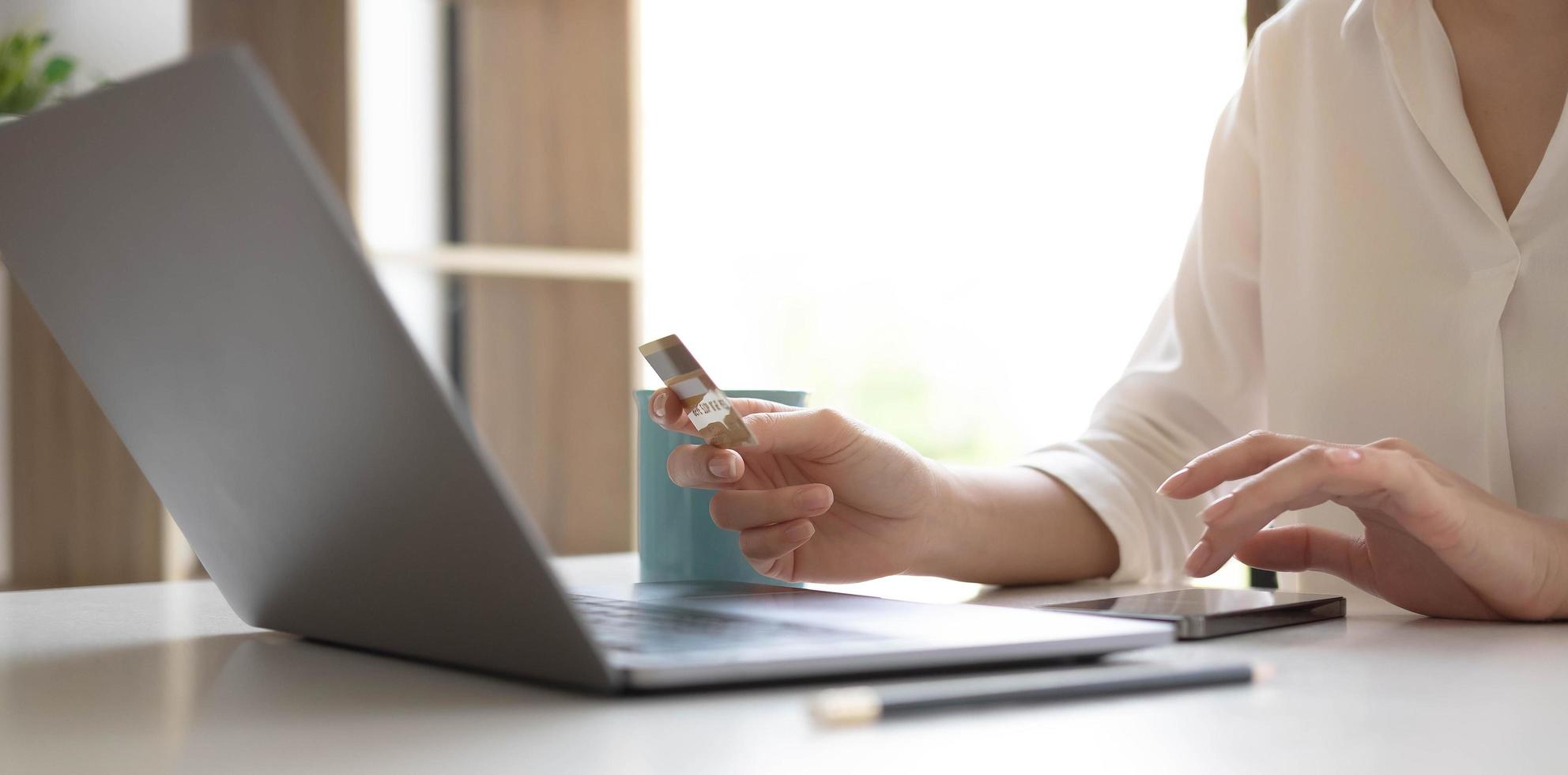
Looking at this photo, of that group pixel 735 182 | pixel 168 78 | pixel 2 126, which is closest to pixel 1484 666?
pixel 168 78

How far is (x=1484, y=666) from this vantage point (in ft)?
1.76

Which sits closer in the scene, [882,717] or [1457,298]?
[882,717]

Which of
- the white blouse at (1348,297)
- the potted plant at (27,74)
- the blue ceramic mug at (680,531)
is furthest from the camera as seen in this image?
the potted plant at (27,74)

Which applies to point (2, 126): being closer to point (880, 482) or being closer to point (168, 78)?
point (168, 78)

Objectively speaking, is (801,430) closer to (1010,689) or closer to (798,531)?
(798,531)

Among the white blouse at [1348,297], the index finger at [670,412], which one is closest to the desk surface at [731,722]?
the index finger at [670,412]

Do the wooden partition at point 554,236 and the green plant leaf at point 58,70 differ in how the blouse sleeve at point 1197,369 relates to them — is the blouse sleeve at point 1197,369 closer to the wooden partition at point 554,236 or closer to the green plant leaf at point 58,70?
the wooden partition at point 554,236

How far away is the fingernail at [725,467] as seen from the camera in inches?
28.5

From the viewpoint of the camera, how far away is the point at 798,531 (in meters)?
0.80

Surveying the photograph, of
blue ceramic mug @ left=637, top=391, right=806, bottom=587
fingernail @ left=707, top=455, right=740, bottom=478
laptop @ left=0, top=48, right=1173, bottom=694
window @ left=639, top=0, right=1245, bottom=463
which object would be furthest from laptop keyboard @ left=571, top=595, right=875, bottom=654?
window @ left=639, top=0, right=1245, bottom=463

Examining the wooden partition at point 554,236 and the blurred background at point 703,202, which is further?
the wooden partition at point 554,236

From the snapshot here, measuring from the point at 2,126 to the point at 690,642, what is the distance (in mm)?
354

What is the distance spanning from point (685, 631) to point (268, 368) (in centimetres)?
19

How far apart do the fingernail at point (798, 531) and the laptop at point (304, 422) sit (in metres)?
0.17
